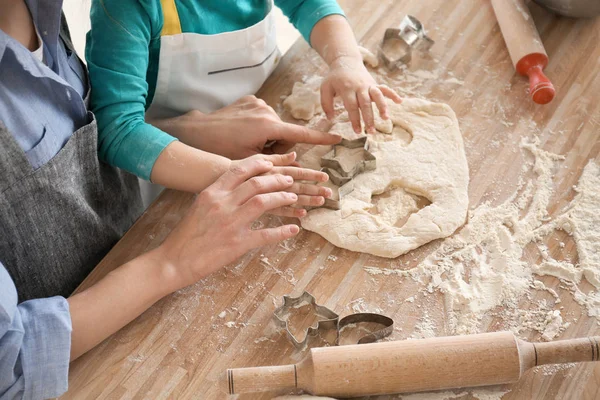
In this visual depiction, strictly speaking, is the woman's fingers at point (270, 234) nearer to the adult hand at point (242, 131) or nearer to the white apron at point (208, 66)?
the adult hand at point (242, 131)

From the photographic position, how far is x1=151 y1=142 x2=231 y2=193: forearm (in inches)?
42.0

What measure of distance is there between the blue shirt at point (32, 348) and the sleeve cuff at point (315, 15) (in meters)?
0.75

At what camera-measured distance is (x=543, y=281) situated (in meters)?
1.00

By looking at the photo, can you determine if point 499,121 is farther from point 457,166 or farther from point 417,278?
point 417,278

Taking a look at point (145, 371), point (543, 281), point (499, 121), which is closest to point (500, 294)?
point (543, 281)

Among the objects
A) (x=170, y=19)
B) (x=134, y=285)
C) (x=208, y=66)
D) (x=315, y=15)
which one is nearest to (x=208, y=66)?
(x=208, y=66)

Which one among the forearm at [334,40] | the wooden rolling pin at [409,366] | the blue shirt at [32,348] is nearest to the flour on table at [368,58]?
the forearm at [334,40]

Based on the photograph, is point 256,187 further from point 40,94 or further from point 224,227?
point 40,94

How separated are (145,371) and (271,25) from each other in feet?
2.42

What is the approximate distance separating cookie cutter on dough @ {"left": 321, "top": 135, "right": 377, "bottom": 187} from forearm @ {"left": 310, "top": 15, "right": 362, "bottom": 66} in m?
0.20

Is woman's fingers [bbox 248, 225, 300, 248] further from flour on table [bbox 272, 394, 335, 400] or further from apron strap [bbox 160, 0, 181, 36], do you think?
apron strap [bbox 160, 0, 181, 36]

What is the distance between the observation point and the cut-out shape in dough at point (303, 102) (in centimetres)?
124

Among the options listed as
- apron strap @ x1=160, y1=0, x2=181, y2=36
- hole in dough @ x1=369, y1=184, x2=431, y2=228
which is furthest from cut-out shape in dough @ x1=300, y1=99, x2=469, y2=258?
apron strap @ x1=160, y1=0, x2=181, y2=36

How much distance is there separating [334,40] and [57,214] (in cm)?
62
